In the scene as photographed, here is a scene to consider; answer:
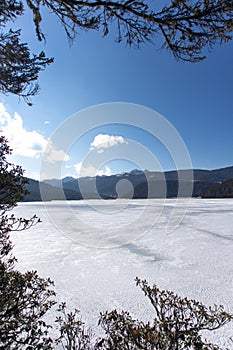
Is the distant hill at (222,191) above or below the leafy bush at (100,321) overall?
above

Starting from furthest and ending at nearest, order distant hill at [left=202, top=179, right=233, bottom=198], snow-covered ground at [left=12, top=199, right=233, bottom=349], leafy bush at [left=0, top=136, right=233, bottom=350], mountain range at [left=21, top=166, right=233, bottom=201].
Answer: mountain range at [left=21, top=166, right=233, bottom=201] < distant hill at [left=202, top=179, right=233, bottom=198] < snow-covered ground at [left=12, top=199, right=233, bottom=349] < leafy bush at [left=0, top=136, right=233, bottom=350]

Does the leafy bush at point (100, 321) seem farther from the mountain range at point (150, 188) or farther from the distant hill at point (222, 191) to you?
the distant hill at point (222, 191)

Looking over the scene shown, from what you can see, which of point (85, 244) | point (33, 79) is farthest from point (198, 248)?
point (33, 79)

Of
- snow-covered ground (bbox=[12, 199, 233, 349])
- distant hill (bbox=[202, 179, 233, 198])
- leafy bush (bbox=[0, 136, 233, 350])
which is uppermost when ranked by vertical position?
distant hill (bbox=[202, 179, 233, 198])

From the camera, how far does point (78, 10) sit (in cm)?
182

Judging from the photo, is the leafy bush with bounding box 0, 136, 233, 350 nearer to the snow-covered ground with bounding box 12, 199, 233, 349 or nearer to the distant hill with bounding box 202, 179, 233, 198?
the snow-covered ground with bounding box 12, 199, 233, 349

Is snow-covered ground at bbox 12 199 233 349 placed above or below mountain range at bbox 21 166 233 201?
below

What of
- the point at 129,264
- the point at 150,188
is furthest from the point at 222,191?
the point at 129,264

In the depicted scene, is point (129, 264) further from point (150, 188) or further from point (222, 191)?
point (150, 188)

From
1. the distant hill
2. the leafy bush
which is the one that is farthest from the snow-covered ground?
the distant hill

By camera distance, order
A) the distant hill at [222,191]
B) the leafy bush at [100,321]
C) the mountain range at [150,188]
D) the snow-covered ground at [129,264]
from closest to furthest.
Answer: the leafy bush at [100,321]
the snow-covered ground at [129,264]
the distant hill at [222,191]
the mountain range at [150,188]

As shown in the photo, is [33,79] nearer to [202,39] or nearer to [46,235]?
[202,39]

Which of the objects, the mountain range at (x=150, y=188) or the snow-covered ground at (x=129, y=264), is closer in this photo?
the snow-covered ground at (x=129, y=264)

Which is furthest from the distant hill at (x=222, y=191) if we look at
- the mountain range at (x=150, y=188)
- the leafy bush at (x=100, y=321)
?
the leafy bush at (x=100, y=321)
